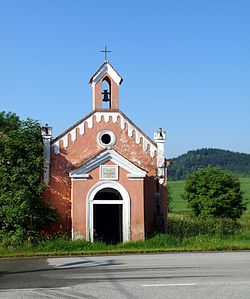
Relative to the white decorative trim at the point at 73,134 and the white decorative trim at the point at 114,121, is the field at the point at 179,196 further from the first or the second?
the white decorative trim at the point at 73,134

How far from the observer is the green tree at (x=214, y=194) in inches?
1849

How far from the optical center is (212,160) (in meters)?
140

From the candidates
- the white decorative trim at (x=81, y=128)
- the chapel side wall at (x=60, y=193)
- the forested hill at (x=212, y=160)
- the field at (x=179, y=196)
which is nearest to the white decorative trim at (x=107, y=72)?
the white decorative trim at (x=81, y=128)

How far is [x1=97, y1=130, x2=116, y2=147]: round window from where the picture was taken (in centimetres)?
2434

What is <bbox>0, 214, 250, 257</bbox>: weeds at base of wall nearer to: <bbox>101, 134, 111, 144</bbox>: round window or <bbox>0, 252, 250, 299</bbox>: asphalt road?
<bbox>0, 252, 250, 299</bbox>: asphalt road

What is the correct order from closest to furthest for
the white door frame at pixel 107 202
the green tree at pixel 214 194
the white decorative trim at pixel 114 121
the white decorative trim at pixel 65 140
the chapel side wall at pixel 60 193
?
the white door frame at pixel 107 202
the chapel side wall at pixel 60 193
the white decorative trim at pixel 65 140
the white decorative trim at pixel 114 121
the green tree at pixel 214 194

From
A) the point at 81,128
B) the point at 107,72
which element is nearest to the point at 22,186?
the point at 81,128

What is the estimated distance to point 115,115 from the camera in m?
24.6

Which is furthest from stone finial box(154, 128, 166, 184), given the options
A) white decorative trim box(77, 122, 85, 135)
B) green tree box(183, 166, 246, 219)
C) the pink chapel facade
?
green tree box(183, 166, 246, 219)

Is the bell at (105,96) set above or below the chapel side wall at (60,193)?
above

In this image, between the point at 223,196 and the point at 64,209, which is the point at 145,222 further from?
the point at 223,196

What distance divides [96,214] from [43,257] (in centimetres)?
792

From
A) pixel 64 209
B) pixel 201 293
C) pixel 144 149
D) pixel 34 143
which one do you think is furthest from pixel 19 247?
pixel 201 293

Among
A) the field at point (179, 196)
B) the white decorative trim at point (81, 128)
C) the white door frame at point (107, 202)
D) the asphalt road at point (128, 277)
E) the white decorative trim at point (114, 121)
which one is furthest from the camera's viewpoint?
the field at point (179, 196)
